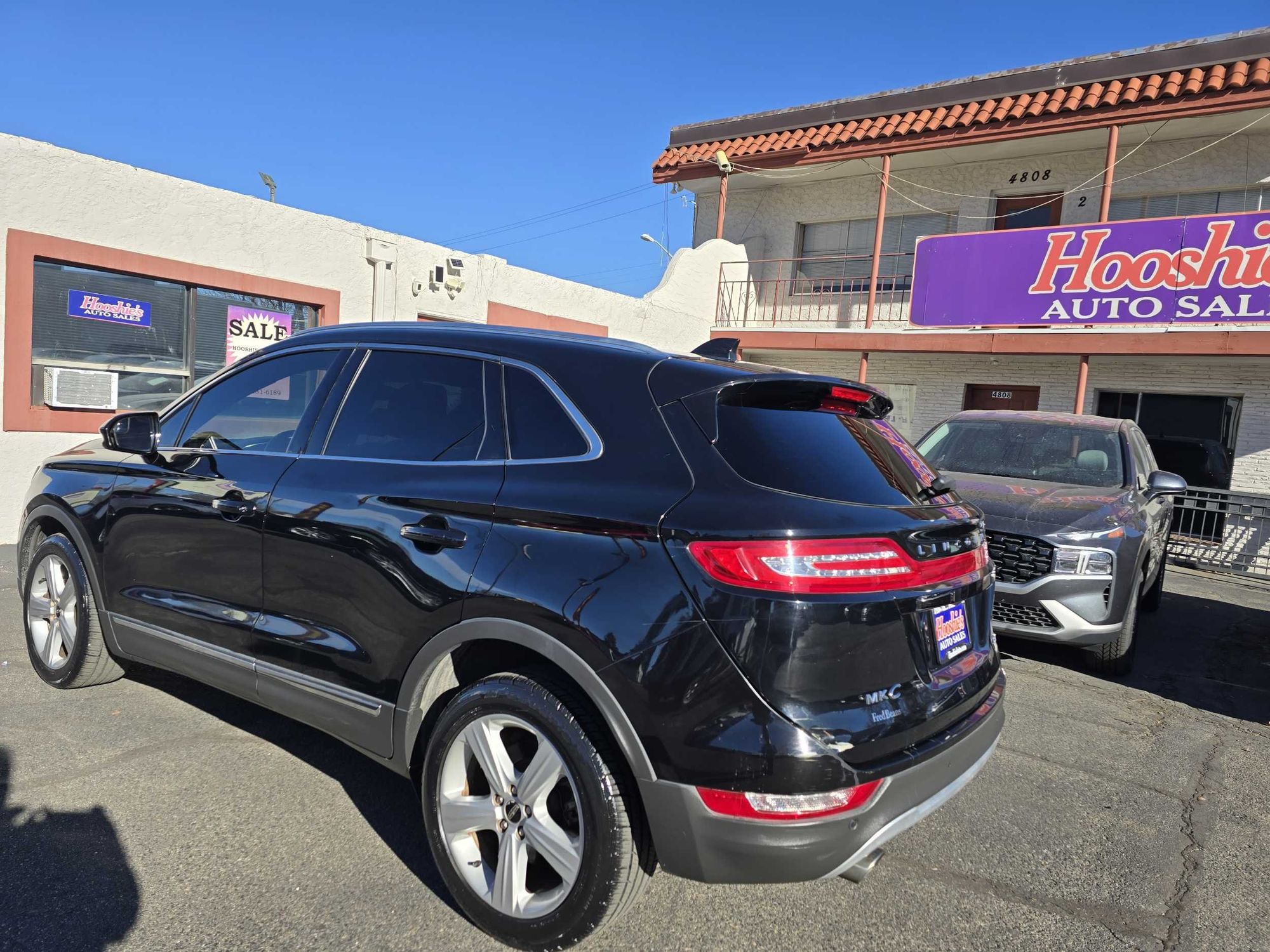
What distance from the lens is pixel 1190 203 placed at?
40.7 ft

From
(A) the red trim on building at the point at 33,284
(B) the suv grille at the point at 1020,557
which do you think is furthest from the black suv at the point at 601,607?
(A) the red trim on building at the point at 33,284

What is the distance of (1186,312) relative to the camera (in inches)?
429

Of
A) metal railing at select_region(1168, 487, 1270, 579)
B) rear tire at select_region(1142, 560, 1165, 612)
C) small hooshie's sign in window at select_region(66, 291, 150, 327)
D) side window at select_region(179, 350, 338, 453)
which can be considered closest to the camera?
side window at select_region(179, 350, 338, 453)

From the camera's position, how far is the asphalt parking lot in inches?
98.0

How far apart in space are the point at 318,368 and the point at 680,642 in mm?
2066

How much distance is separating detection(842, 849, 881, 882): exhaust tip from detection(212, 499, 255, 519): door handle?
2.35 metres

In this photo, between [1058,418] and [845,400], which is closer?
[845,400]

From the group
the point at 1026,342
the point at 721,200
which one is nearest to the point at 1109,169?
the point at 1026,342

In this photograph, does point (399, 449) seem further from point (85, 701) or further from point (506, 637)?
point (85, 701)

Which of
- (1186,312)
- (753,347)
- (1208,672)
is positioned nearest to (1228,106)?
(1186,312)

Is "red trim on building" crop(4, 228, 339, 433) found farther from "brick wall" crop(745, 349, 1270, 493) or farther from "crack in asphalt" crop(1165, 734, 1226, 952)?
"brick wall" crop(745, 349, 1270, 493)

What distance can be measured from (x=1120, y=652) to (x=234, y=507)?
5.14 meters

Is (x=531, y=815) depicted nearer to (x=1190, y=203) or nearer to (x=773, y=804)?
(x=773, y=804)

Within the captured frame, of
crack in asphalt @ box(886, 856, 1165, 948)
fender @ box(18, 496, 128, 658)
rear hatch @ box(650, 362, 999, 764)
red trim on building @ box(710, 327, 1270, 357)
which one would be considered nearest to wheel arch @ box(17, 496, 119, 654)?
fender @ box(18, 496, 128, 658)
